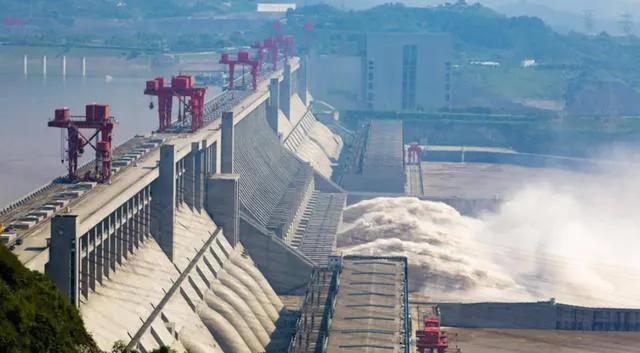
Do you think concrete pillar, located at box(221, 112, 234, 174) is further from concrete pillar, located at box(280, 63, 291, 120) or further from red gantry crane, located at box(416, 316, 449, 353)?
concrete pillar, located at box(280, 63, 291, 120)

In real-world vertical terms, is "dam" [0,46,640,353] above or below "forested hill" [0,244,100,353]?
below

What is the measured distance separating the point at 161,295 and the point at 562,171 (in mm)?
54090

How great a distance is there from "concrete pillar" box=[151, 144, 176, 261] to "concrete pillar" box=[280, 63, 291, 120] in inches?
1418

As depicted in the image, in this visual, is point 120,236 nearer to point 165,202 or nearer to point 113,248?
point 113,248

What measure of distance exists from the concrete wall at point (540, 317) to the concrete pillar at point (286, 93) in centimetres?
3242

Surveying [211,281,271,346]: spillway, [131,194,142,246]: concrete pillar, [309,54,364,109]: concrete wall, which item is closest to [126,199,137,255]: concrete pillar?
[131,194,142,246]: concrete pillar

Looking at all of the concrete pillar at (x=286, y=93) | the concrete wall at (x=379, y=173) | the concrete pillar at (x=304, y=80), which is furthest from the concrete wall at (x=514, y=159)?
the concrete wall at (x=379, y=173)

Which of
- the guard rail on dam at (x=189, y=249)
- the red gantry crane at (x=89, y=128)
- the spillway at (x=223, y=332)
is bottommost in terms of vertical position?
the spillway at (x=223, y=332)

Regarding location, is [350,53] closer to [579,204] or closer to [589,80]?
[589,80]

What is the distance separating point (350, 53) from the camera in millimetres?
102750

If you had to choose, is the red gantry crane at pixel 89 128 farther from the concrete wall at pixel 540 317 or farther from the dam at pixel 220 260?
the concrete wall at pixel 540 317

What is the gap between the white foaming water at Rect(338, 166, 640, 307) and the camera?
4847 cm

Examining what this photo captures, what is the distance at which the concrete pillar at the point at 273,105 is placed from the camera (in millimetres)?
68188

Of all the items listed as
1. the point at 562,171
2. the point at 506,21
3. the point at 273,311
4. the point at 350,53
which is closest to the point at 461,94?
the point at 350,53
